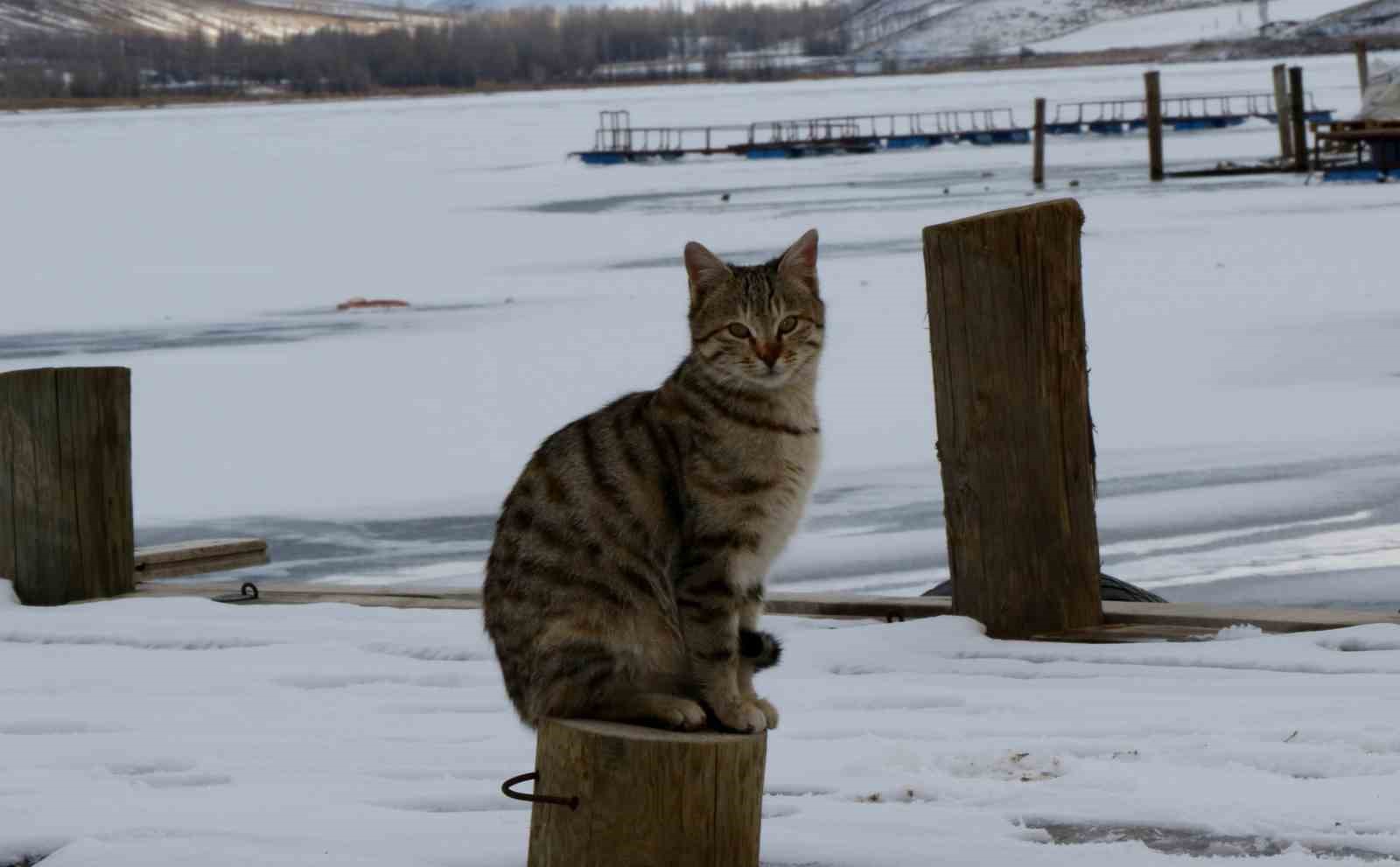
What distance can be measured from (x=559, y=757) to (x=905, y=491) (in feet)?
20.4

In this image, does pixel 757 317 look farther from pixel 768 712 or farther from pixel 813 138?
pixel 813 138

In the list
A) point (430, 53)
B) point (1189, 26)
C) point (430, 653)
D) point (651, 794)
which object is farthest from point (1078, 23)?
A: point (651, 794)

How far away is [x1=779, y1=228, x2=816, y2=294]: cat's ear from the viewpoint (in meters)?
3.89

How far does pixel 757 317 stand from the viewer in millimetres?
3779

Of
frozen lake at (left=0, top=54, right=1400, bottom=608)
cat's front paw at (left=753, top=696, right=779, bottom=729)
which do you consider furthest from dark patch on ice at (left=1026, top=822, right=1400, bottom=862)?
frozen lake at (left=0, top=54, right=1400, bottom=608)

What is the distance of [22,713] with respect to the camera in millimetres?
5168

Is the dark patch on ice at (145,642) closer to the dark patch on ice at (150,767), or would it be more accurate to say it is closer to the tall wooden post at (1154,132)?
the dark patch on ice at (150,767)

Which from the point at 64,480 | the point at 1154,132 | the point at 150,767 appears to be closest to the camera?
the point at 150,767

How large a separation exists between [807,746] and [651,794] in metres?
1.45

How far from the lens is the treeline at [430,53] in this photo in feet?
446

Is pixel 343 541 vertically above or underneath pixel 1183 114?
underneath

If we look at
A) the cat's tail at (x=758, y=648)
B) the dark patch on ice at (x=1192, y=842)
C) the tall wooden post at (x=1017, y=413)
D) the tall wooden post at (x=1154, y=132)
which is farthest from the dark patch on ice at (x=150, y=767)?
the tall wooden post at (x=1154, y=132)

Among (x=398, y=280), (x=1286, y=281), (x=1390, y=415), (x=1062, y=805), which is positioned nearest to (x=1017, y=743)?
(x=1062, y=805)

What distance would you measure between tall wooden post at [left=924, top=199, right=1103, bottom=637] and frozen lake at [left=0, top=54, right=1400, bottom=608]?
1.79 m
